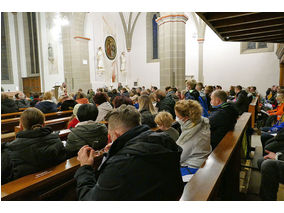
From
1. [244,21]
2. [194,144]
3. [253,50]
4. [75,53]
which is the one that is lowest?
[194,144]

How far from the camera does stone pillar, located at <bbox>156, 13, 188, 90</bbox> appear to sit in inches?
316

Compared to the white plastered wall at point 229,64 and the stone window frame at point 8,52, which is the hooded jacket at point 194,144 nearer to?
the white plastered wall at point 229,64

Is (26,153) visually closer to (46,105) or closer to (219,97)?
(219,97)

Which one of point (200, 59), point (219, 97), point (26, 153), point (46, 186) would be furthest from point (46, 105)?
point (200, 59)

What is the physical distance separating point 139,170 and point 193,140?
3.95ft

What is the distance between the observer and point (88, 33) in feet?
39.3

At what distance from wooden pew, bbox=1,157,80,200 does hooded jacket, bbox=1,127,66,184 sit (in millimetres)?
103

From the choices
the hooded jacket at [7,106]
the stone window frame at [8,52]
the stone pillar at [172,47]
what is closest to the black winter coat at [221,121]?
the stone pillar at [172,47]

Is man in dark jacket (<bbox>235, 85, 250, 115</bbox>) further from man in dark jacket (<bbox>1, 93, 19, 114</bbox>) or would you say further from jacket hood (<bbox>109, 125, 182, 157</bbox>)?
man in dark jacket (<bbox>1, 93, 19, 114</bbox>)

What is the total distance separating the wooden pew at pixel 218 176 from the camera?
4.98 feet

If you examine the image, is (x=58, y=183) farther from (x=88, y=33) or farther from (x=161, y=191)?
(x=88, y=33)

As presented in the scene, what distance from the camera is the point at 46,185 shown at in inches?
74.7

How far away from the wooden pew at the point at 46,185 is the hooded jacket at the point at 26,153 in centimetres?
10

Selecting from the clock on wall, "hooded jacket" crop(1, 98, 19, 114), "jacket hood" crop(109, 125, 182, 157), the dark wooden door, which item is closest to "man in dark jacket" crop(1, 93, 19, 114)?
"hooded jacket" crop(1, 98, 19, 114)
